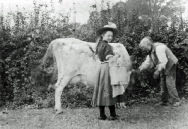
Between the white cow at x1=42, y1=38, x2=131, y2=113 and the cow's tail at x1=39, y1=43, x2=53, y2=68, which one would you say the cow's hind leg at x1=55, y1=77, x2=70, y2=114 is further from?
the cow's tail at x1=39, y1=43, x2=53, y2=68

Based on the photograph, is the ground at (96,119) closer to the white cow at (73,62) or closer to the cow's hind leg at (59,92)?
the cow's hind leg at (59,92)

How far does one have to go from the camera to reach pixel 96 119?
4469 millimetres

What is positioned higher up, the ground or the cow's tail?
the cow's tail

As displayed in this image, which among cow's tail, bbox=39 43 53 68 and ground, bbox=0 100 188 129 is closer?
ground, bbox=0 100 188 129

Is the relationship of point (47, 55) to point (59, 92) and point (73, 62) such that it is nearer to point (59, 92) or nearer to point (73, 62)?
point (73, 62)

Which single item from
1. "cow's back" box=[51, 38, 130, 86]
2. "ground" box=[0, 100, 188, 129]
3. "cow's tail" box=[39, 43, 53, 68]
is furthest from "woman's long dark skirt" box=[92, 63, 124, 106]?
"cow's tail" box=[39, 43, 53, 68]

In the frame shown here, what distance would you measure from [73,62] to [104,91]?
3.89 ft

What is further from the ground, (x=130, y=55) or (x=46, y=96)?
(x=130, y=55)

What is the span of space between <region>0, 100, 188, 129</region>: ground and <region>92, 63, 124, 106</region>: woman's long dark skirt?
333mm

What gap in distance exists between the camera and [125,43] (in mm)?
6012

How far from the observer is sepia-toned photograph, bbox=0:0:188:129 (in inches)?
171

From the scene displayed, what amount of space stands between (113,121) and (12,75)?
3.03 meters

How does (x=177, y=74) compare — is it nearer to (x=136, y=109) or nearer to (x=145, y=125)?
(x=136, y=109)

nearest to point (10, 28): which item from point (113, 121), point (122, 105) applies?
point (122, 105)
